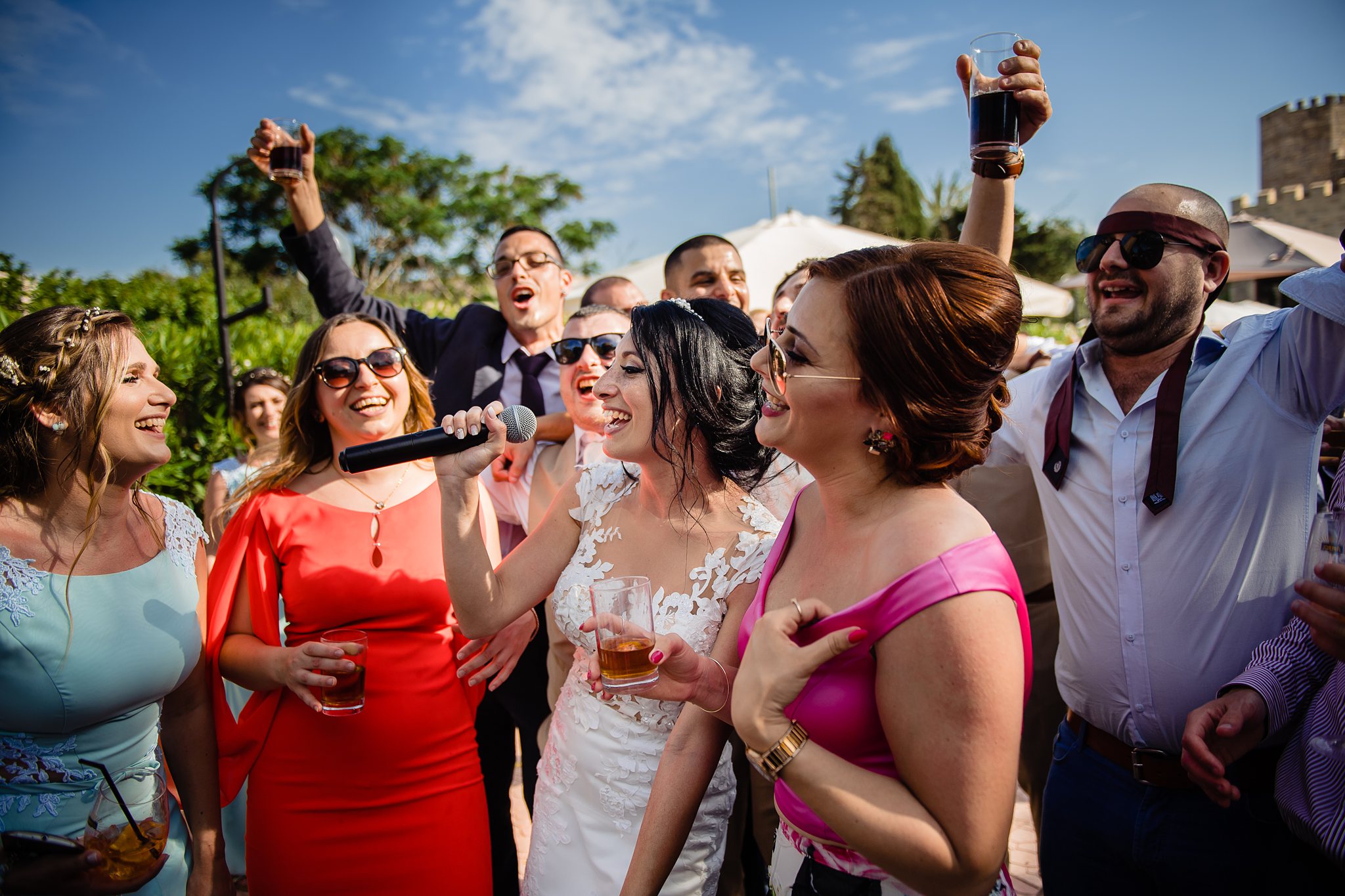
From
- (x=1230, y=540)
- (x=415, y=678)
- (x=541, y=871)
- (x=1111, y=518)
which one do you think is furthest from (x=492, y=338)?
(x=1230, y=540)

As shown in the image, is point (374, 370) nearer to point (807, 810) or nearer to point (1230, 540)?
point (807, 810)

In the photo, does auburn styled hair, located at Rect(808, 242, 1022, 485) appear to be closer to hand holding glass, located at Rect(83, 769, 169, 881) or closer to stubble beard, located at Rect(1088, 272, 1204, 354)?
stubble beard, located at Rect(1088, 272, 1204, 354)

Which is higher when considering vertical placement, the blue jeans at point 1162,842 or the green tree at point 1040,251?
the green tree at point 1040,251

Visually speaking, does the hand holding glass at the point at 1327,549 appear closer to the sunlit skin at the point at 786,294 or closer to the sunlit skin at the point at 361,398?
the sunlit skin at the point at 786,294

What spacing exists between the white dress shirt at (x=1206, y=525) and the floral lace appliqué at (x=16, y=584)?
3.17 meters

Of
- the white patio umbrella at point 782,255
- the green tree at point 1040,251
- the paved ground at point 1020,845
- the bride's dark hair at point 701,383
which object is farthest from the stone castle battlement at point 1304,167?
the bride's dark hair at point 701,383

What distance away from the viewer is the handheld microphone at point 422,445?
211 centimetres

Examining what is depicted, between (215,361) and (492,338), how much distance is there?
4.97 m

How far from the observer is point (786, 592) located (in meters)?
1.81

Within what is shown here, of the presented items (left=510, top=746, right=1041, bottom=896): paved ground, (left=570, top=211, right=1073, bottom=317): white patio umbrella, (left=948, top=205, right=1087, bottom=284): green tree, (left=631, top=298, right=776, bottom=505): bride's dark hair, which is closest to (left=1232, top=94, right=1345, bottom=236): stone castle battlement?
(left=948, top=205, right=1087, bottom=284): green tree

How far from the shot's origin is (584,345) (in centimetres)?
334

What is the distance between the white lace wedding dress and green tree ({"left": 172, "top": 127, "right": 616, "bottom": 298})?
4199cm

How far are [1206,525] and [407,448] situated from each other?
2.39 metres

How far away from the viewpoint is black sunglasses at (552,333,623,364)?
3295mm
